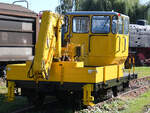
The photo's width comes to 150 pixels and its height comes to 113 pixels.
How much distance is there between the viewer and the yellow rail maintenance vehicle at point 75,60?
8.23 meters

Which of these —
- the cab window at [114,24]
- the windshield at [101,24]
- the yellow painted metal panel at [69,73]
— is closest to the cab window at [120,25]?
the cab window at [114,24]

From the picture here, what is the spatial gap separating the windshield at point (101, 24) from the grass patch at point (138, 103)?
7.93 ft

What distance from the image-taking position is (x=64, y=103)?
10180 millimetres

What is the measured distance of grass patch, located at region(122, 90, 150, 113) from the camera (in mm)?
9531

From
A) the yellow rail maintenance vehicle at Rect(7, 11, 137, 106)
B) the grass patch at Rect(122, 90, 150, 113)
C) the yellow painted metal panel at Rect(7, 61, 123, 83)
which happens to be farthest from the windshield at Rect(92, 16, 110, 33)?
the grass patch at Rect(122, 90, 150, 113)

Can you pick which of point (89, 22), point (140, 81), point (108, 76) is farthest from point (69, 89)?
point (140, 81)

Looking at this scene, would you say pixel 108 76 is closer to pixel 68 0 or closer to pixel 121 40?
pixel 121 40

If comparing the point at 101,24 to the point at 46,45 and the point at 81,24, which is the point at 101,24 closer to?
the point at 81,24

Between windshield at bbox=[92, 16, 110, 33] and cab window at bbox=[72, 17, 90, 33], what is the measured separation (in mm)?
215

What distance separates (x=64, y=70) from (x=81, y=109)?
1382mm

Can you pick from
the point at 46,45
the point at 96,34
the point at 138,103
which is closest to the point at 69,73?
the point at 46,45

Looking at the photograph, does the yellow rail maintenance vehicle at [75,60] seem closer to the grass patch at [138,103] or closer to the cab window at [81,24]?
the cab window at [81,24]

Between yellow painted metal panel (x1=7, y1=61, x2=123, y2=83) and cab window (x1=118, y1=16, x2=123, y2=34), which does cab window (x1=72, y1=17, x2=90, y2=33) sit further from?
yellow painted metal panel (x1=7, y1=61, x2=123, y2=83)

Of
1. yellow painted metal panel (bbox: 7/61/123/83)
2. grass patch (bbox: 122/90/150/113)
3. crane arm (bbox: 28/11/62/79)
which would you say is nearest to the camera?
crane arm (bbox: 28/11/62/79)
